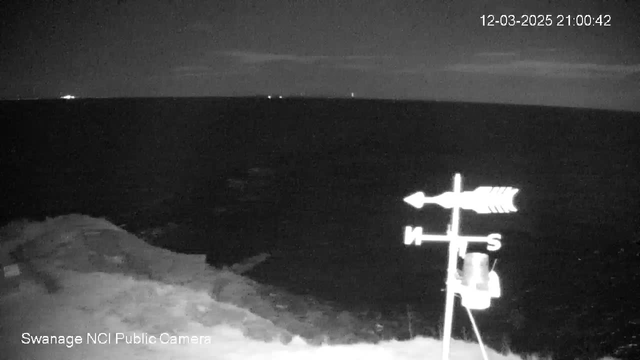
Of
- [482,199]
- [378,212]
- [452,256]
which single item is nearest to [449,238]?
[452,256]

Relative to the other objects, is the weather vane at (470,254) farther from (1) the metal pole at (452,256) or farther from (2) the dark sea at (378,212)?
(2) the dark sea at (378,212)

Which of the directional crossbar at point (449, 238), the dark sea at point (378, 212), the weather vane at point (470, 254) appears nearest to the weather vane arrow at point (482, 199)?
the weather vane at point (470, 254)

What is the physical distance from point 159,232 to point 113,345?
7.75m

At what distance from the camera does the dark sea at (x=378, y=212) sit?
745cm

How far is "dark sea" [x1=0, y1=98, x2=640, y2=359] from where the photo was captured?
7.45 metres

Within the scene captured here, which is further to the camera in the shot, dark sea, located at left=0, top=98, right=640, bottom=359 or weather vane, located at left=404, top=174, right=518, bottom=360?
dark sea, located at left=0, top=98, right=640, bottom=359

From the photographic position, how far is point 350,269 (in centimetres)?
884

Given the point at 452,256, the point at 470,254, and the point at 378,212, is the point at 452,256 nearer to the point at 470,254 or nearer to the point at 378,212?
the point at 470,254

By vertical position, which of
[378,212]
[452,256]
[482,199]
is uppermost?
[378,212]

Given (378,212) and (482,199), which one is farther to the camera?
(378,212)


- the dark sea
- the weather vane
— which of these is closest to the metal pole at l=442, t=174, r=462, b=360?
the weather vane

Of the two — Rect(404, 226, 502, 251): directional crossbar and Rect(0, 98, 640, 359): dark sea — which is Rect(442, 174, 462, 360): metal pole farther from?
Rect(0, 98, 640, 359): dark sea

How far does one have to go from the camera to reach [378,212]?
14398mm

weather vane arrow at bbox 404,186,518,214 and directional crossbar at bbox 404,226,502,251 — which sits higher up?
weather vane arrow at bbox 404,186,518,214
